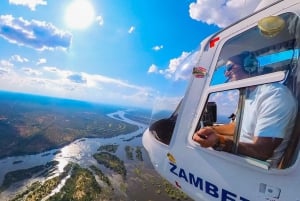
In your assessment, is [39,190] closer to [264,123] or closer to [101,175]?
[101,175]

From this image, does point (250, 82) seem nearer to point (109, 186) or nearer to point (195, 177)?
point (195, 177)

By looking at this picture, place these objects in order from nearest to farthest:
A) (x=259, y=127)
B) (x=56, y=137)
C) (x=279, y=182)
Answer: (x=279, y=182)
(x=259, y=127)
(x=56, y=137)

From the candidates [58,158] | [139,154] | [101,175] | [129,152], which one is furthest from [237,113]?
[129,152]

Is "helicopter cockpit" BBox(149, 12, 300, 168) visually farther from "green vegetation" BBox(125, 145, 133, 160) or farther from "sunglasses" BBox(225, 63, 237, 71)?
"green vegetation" BBox(125, 145, 133, 160)

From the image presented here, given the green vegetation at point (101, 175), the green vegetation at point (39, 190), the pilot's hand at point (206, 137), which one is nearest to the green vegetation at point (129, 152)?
the green vegetation at point (101, 175)

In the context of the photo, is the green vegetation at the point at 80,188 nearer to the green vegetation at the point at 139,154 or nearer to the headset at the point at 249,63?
the green vegetation at the point at 139,154

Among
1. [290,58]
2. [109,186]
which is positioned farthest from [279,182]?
[109,186]
